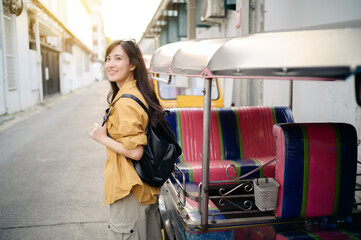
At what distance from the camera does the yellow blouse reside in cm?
209

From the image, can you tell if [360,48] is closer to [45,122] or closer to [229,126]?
[229,126]

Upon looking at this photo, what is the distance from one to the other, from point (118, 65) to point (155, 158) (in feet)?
2.32

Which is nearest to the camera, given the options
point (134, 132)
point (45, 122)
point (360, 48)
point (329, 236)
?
point (360, 48)

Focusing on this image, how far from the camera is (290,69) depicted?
1544mm

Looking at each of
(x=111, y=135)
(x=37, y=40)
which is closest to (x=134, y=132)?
(x=111, y=135)

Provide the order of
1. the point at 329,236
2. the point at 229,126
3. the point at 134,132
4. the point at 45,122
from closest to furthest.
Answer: the point at 134,132 → the point at 329,236 → the point at 229,126 → the point at 45,122

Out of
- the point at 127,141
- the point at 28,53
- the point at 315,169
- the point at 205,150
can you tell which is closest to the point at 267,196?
the point at 315,169

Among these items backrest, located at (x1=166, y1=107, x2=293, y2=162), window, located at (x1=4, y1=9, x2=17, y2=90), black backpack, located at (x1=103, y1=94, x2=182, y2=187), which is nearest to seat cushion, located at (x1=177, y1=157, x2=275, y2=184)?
backrest, located at (x1=166, y1=107, x2=293, y2=162)

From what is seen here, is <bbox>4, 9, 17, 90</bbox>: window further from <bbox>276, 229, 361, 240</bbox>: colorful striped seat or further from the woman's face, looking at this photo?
<bbox>276, 229, 361, 240</bbox>: colorful striped seat

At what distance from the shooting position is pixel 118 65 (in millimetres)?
2322

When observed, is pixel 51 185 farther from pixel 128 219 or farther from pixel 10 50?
pixel 10 50

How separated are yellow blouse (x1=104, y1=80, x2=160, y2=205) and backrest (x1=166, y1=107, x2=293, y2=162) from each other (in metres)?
2.21

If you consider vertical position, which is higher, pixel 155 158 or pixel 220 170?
pixel 155 158

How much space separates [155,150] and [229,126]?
2540mm
